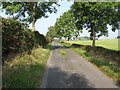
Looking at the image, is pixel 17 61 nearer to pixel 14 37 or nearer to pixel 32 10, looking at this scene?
pixel 14 37

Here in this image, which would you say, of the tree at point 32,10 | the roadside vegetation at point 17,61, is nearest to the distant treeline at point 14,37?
the roadside vegetation at point 17,61

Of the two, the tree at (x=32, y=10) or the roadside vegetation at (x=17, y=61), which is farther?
the tree at (x=32, y=10)

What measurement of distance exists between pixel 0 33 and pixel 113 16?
16034mm

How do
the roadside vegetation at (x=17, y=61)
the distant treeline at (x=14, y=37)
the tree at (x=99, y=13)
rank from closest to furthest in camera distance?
the roadside vegetation at (x=17, y=61), the distant treeline at (x=14, y=37), the tree at (x=99, y=13)

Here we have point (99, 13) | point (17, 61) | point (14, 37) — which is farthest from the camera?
point (99, 13)

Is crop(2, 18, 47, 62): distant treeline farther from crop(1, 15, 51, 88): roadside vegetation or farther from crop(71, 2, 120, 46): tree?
crop(71, 2, 120, 46): tree

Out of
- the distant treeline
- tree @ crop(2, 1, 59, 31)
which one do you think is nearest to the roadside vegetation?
the distant treeline

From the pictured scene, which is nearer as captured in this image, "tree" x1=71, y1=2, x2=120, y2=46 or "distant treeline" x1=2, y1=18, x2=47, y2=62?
"distant treeline" x1=2, y1=18, x2=47, y2=62

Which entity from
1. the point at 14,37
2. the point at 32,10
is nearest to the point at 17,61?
the point at 14,37

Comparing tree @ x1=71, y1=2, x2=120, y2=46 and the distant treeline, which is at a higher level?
tree @ x1=71, y1=2, x2=120, y2=46

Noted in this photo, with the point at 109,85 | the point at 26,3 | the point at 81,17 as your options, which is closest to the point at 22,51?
the point at 109,85

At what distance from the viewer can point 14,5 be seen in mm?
17703

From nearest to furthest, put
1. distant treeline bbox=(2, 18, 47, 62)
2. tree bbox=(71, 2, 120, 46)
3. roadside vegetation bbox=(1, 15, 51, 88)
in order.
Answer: roadside vegetation bbox=(1, 15, 51, 88), distant treeline bbox=(2, 18, 47, 62), tree bbox=(71, 2, 120, 46)

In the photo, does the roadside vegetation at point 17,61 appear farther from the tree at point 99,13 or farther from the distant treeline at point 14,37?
the tree at point 99,13
